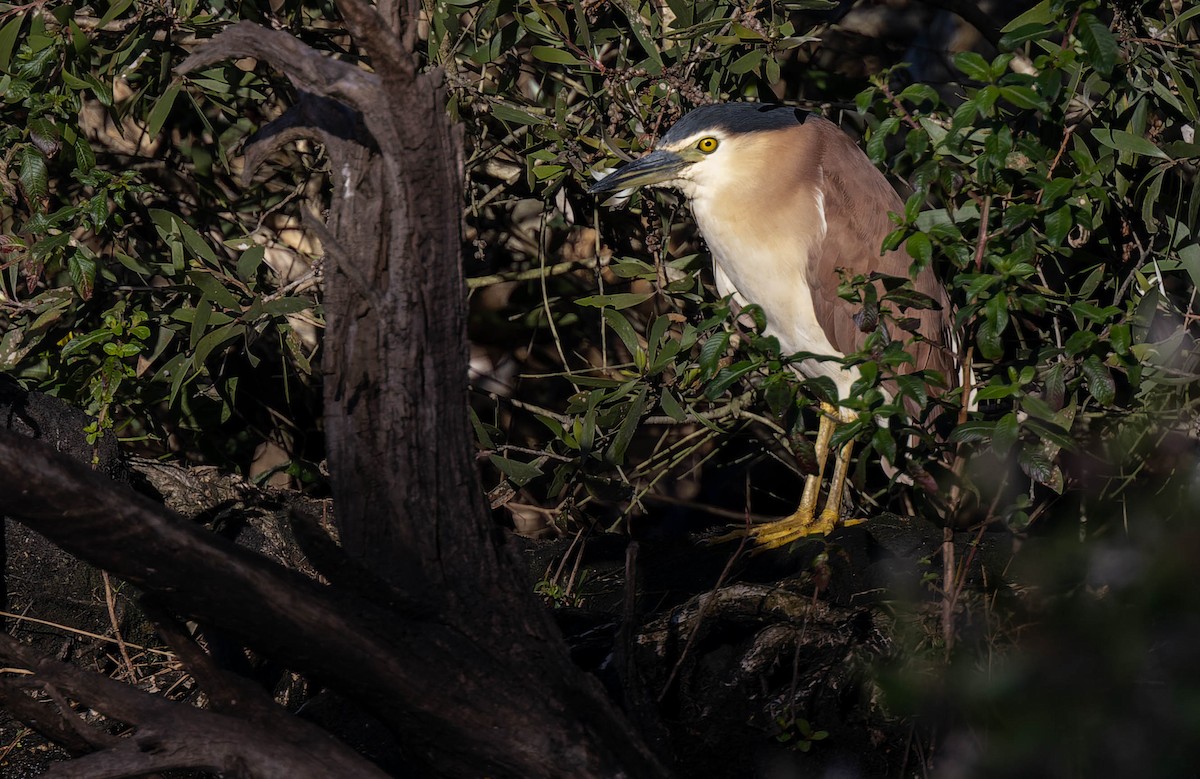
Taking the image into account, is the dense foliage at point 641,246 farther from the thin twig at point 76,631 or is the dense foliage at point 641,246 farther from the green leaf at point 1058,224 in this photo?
the thin twig at point 76,631

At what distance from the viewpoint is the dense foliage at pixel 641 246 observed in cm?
202

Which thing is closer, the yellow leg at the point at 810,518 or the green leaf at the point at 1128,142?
the green leaf at the point at 1128,142

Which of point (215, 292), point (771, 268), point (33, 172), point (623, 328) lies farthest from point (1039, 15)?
point (33, 172)

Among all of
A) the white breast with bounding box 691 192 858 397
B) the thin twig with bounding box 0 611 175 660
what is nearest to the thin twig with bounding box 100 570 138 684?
the thin twig with bounding box 0 611 175 660

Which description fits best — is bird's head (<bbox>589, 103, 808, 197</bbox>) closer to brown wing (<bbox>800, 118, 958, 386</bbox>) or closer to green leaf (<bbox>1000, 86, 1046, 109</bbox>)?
brown wing (<bbox>800, 118, 958, 386</bbox>)

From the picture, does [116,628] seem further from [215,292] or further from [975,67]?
[975,67]

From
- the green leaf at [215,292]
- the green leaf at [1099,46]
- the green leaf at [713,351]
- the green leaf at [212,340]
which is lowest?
the green leaf at [212,340]

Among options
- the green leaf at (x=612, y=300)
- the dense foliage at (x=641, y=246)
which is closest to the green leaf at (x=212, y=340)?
the dense foliage at (x=641, y=246)

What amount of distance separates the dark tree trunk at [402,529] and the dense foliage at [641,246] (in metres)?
0.59

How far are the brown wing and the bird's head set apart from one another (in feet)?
0.44

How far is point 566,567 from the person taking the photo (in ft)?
10.8

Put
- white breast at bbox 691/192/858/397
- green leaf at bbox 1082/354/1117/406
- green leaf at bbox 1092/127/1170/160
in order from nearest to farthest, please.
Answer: green leaf at bbox 1082/354/1117/406, green leaf at bbox 1092/127/1170/160, white breast at bbox 691/192/858/397

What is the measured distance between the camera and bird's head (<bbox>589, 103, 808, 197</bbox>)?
3.17 metres

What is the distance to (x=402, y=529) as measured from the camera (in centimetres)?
170
